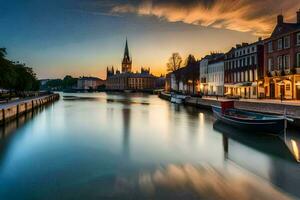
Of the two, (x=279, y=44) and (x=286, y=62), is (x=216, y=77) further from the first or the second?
(x=286, y=62)

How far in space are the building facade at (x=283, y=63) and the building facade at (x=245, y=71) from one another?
367 cm

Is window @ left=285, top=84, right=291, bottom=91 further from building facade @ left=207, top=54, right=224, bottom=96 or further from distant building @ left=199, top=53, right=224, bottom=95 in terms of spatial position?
distant building @ left=199, top=53, right=224, bottom=95

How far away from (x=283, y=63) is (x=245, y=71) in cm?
1613

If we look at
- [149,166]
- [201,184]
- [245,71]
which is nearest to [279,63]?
[245,71]

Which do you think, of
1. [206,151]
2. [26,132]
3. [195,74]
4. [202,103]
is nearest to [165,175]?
[206,151]

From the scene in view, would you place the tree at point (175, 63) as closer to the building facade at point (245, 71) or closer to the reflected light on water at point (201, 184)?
the building facade at point (245, 71)

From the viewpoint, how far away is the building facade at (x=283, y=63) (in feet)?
118

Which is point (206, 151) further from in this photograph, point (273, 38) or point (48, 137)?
point (273, 38)

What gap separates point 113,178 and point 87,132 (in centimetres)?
1538

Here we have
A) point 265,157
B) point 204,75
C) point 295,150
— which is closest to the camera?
point 265,157

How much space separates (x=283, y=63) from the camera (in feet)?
128

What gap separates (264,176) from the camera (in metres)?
Result: 13.1

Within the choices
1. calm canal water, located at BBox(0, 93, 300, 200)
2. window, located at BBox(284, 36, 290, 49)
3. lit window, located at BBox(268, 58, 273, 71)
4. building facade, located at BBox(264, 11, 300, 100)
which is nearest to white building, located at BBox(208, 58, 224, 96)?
building facade, located at BBox(264, 11, 300, 100)

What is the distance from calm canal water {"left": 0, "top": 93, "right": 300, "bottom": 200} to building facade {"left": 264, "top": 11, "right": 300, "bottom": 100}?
598 inches
